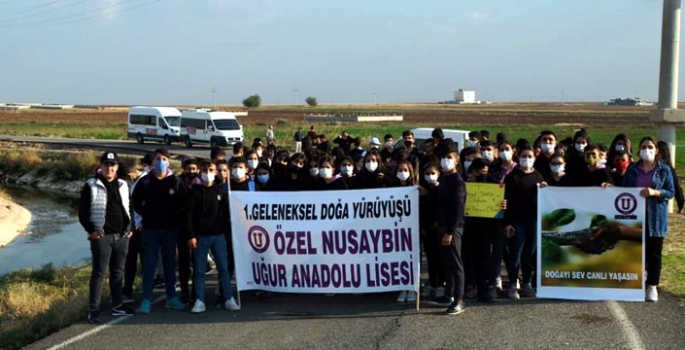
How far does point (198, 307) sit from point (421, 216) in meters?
2.80

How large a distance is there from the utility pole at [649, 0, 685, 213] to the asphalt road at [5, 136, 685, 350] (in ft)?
24.7

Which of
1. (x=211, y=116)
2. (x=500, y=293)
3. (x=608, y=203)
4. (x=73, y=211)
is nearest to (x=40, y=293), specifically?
(x=500, y=293)

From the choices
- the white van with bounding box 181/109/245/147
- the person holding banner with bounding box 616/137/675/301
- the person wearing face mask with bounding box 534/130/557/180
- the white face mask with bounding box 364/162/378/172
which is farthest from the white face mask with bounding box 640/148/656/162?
the white van with bounding box 181/109/245/147

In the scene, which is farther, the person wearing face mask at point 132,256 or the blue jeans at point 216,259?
the person wearing face mask at point 132,256

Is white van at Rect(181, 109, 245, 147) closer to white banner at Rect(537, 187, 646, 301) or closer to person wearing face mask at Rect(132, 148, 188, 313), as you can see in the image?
person wearing face mask at Rect(132, 148, 188, 313)

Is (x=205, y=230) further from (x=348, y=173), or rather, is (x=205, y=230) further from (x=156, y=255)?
(x=348, y=173)

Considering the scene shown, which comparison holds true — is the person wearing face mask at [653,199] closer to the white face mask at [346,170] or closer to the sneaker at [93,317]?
the white face mask at [346,170]

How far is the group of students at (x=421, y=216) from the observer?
8648mm

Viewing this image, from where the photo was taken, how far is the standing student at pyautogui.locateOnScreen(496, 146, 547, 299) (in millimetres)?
9070

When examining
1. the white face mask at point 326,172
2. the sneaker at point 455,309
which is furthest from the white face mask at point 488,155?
the sneaker at point 455,309

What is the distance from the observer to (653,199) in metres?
8.95

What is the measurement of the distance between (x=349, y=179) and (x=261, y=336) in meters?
2.68

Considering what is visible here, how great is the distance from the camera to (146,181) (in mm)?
8938

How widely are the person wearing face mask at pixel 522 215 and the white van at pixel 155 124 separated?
41.6 meters
